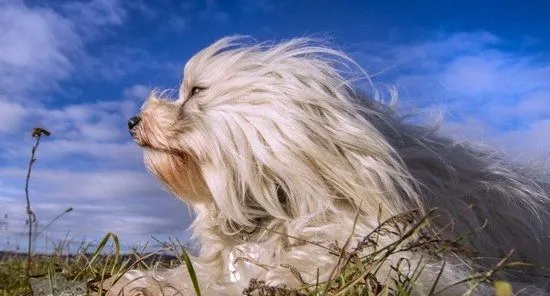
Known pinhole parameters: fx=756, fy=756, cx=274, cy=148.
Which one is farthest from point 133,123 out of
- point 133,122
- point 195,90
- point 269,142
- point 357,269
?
point 357,269

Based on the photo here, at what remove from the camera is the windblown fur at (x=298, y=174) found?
3.69 meters

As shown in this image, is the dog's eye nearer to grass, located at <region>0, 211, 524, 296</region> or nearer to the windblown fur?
the windblown fur

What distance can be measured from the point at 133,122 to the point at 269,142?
Answer: 0.90 m

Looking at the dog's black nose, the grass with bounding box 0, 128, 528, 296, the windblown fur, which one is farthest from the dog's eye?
the grass with bounding box 0, 128, 528, 296

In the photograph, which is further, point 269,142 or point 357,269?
point 269,142

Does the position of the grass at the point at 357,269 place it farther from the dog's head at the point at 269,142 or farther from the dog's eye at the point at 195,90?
the dog's eye at the point at 195,90

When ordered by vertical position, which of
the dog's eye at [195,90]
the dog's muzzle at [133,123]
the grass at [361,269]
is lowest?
the grass at [361,269]

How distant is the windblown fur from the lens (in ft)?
12.1

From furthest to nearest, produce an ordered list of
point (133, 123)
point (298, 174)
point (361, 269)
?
point (133, 123) < point (298, 174) < point (361, 269)

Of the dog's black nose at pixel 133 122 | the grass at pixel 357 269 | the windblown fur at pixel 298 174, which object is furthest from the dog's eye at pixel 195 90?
the grass at pixel 357 269

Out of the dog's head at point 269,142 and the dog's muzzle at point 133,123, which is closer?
the dog's head at point 269,142

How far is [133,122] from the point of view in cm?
434

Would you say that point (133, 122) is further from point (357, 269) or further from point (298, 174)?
point (357, 269)

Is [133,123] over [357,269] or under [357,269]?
over
